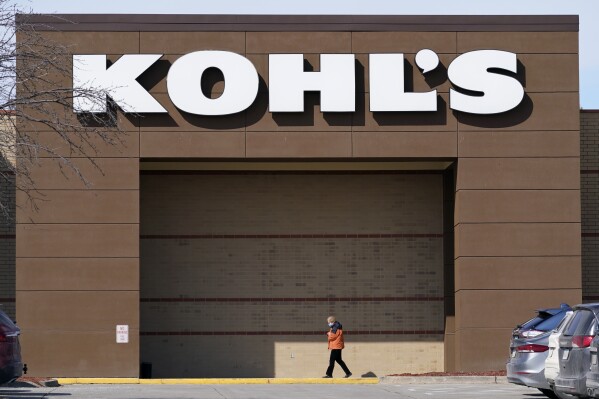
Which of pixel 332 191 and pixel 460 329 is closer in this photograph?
pixel 460 329

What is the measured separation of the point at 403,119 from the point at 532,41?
12.3 feet

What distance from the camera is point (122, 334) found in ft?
103

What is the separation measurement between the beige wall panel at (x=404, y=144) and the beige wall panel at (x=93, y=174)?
5.48 m

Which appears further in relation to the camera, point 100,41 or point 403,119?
point 403,119

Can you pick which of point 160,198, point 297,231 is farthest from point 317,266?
point 160,198

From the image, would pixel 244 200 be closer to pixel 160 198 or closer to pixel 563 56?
pixel 160 198

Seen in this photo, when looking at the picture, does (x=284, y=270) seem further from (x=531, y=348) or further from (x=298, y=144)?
(x=531, y=348)

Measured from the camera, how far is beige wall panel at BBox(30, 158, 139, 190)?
104ft

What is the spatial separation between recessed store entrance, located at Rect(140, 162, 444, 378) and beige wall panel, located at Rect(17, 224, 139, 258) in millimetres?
3007

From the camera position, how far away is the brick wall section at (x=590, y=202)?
1368 inches

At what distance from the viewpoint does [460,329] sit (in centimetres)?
3184

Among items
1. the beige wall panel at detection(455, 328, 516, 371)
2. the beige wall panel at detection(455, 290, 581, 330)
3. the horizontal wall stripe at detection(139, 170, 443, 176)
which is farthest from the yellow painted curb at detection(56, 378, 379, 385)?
the horizontal wall stripe at detection(139, 170, 443, 176)

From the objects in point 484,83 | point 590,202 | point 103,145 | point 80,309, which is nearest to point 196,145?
point 103,145

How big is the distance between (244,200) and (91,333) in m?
5.79
